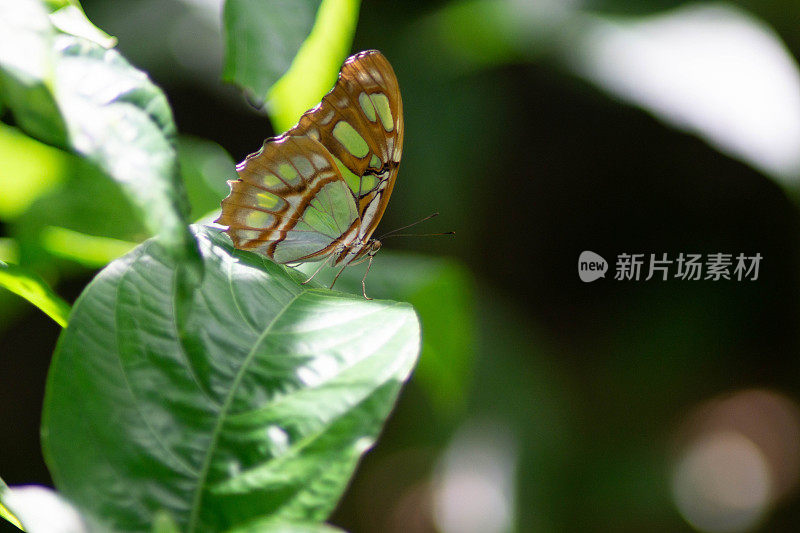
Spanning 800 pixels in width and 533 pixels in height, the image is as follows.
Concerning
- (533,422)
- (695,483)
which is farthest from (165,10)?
(695,483)

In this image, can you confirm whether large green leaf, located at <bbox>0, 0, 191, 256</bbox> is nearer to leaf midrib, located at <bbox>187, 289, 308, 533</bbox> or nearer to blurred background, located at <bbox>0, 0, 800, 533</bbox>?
leaf midrib, located at <bbox>187, 289, 308, 533</bbox>

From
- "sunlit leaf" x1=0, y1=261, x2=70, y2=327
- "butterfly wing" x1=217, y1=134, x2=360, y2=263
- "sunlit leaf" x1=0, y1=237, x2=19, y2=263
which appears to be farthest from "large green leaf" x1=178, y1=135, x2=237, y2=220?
"sunlit leaf" x1=0, y1=261, x2=70, y2=327

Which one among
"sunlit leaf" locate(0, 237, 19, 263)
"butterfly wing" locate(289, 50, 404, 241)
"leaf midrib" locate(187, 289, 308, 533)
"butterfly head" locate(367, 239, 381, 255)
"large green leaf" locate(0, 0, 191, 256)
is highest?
"butterfly wing" locate(289, 50, 404, 241)

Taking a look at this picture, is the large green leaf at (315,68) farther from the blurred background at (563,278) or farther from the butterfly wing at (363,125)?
the blurred background at (563,278)

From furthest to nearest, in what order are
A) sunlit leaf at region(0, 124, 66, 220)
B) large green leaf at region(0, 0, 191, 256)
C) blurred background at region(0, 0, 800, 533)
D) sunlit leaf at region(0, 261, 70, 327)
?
blurred background at region(0, 0, 800, 533) < sunlit leaf at region(0, 124, 66, 220) < sunlit leaf at region(0, 261, 70, 327) < large green leaf at region(0, 0, 191, 256)

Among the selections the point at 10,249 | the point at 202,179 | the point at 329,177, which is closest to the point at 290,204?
the point at 329,177

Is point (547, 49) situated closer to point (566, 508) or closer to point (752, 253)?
point (752, 253)

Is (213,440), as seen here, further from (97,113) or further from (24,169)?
(24,169)
